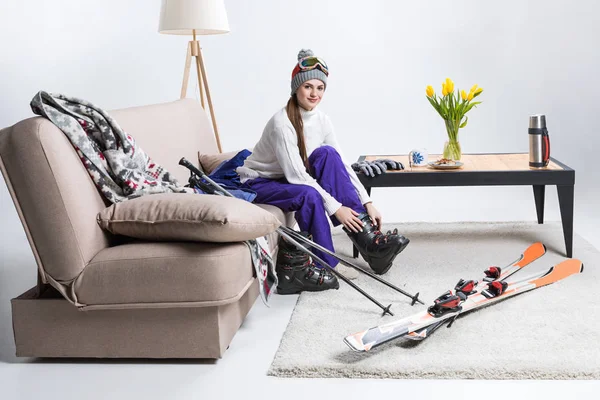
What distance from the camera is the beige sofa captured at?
99.2 inches

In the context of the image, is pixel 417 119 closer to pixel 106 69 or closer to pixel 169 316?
pixel 106 69

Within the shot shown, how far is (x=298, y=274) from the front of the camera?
11.0 ft

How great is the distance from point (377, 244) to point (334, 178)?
368mm

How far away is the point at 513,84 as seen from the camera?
249 inches

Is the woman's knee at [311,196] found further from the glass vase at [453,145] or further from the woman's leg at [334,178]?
the glass vase at [453,145]

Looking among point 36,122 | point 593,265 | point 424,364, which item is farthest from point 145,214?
point 593,265

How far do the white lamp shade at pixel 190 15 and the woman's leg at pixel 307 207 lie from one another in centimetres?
151

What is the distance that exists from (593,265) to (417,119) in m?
2.96

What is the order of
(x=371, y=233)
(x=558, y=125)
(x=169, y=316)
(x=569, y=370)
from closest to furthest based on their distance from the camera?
(x=569, y=370) → (x=169, y=316) → (x=371, y=233) → (x=558, y=125)

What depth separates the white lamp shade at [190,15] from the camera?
4.61m

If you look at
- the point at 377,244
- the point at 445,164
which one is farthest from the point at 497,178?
the point at 377,244

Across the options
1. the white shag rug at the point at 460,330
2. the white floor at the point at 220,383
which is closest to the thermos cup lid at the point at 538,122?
the white shag rug at the point at 460,330

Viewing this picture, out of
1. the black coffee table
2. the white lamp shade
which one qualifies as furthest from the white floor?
the white lamp shade

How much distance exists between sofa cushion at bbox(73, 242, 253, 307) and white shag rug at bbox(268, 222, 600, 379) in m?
0.33
